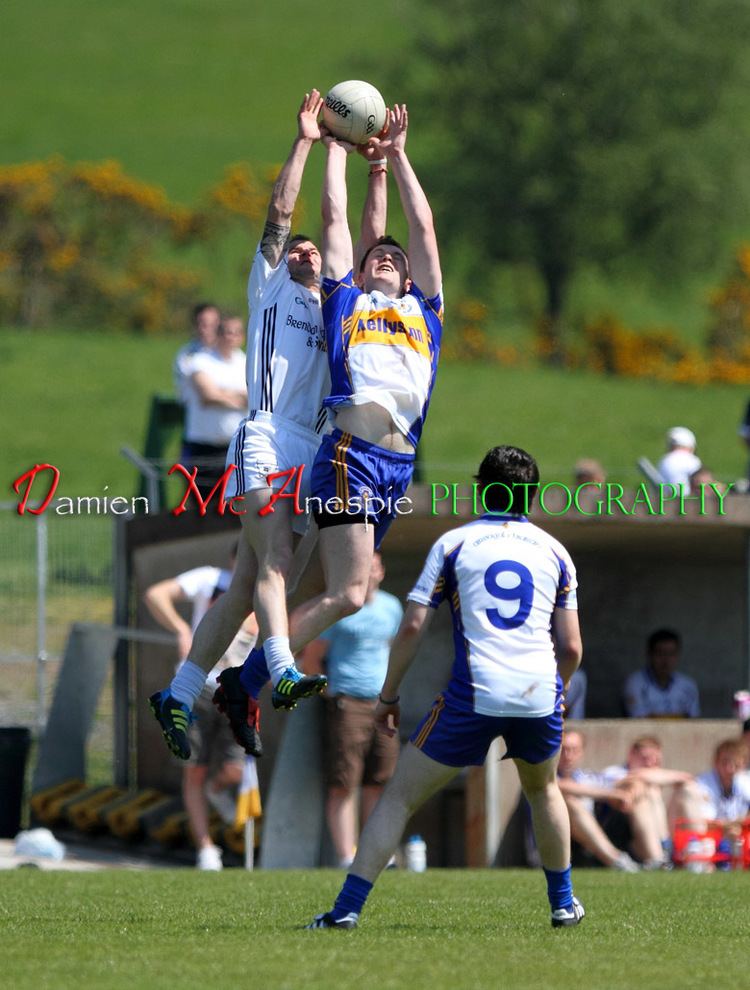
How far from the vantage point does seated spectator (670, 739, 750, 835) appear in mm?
13219

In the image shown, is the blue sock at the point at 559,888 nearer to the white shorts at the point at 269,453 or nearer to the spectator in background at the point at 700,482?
the white shorts at the point at 269,453

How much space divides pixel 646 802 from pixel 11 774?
549 centimetres

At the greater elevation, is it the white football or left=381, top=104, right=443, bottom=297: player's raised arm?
the white football

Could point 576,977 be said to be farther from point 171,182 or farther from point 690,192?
point 171,182

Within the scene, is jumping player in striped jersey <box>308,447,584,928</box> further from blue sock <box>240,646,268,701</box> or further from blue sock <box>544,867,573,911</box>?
blue sock <box>240,646,268,701</box>

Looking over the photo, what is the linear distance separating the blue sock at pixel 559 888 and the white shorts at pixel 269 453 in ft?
6.39

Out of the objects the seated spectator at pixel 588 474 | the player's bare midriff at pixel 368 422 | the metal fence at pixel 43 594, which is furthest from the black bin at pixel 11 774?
the player's bare midriff at pixel 368 422

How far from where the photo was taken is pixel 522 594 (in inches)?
296

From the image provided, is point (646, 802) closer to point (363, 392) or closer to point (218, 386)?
point (218, 386)

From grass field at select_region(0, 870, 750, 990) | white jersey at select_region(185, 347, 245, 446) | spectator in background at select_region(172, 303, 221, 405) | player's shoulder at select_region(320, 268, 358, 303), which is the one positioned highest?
spectator in background at select_region(172, 303, 221, 405)

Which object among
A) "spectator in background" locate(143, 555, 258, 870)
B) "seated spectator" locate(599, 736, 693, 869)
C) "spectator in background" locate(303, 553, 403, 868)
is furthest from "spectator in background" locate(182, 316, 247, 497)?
"seated spectator" locate(599, 736, 693, 869)

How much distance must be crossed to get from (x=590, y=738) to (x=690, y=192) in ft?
141

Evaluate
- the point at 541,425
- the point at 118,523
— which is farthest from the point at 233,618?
the point at 541,425

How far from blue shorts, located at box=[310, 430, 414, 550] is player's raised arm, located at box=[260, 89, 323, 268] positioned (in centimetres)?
99
